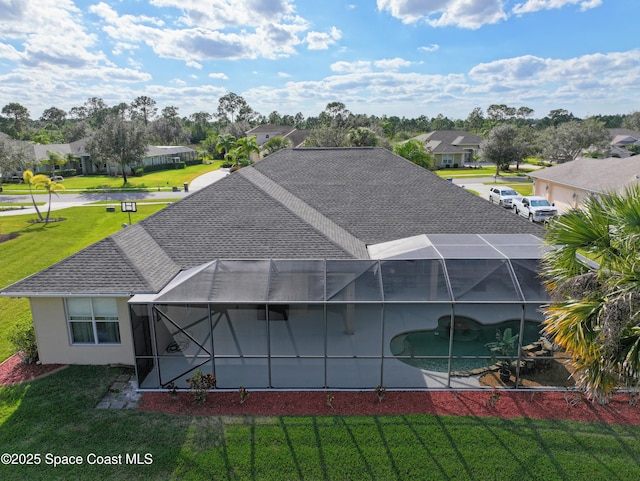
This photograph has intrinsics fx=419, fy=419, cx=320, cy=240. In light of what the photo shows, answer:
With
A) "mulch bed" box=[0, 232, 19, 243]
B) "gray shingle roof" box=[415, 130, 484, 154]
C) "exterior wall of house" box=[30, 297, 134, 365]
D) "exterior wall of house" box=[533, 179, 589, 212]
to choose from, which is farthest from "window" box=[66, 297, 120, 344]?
"gray shingle roof" box=[415, 130, 484, 154]

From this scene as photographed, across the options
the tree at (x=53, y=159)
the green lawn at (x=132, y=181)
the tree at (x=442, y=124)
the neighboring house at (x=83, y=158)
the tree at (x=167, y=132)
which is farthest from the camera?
the tree at (x=442, y=124)

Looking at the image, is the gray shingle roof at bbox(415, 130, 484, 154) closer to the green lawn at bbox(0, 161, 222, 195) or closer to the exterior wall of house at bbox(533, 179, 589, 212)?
the exterior wall of house at bbox(533, 179, 589, 212)

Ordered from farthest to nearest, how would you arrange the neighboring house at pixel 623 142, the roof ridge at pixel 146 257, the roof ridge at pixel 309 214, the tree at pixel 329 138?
the neighboring house at pixel 623 142 → the tree at pixel 329 138 → the roof ridge at pixel 309 214 → the roof ridge at pixel 146 257

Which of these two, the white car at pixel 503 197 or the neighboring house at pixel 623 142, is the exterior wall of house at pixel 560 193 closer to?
the white car at pixel 503 197

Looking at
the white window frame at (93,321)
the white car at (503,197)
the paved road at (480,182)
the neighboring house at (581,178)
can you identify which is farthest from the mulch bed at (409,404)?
the paved road at (480,182)

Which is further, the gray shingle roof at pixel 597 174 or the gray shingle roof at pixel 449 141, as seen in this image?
the gray shingle roof at pixel 449 141

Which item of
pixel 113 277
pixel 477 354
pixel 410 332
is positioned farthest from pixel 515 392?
pixel 113 277

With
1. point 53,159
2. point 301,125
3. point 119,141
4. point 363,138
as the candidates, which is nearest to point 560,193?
point 363,138

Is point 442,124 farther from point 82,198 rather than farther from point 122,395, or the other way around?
point 122,395
